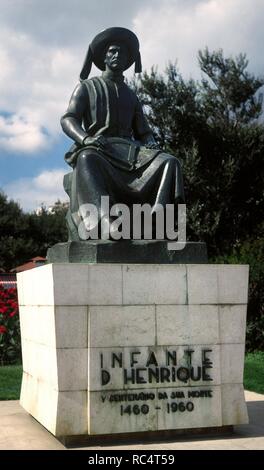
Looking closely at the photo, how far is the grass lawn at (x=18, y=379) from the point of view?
8.98 metres

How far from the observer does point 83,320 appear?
5.53m

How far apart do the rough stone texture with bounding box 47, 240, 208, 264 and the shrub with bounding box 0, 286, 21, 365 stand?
669 cm

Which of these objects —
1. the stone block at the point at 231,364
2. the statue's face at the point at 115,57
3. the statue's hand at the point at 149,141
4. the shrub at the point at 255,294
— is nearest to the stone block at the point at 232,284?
the stone block at the point at 231,364

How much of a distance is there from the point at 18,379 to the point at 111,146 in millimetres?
5003

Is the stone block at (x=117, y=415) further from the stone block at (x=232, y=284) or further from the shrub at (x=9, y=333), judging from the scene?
the shrub at (x=9, y=333)

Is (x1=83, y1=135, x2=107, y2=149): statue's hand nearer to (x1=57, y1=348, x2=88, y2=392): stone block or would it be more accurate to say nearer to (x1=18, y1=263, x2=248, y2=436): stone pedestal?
(x1=18, y1=263, x2=248, y2=436): stone pedestal

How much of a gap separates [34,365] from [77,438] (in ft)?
3.67

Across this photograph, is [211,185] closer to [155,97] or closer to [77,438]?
[155,97]

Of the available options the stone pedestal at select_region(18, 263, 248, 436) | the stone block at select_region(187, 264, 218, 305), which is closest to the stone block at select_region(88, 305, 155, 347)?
the stone pedestal at select_region(18, 263, 248, 436)

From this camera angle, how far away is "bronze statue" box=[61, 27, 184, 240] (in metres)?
Answer: 6.27

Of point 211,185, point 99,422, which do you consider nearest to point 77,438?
point 99,422

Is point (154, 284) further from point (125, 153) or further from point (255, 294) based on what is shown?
point (255, 294)

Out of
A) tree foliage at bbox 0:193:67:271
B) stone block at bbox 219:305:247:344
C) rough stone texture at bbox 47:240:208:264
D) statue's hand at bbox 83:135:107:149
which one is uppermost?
statue's hand at bbox 83:135:107:149

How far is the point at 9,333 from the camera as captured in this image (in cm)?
1255
